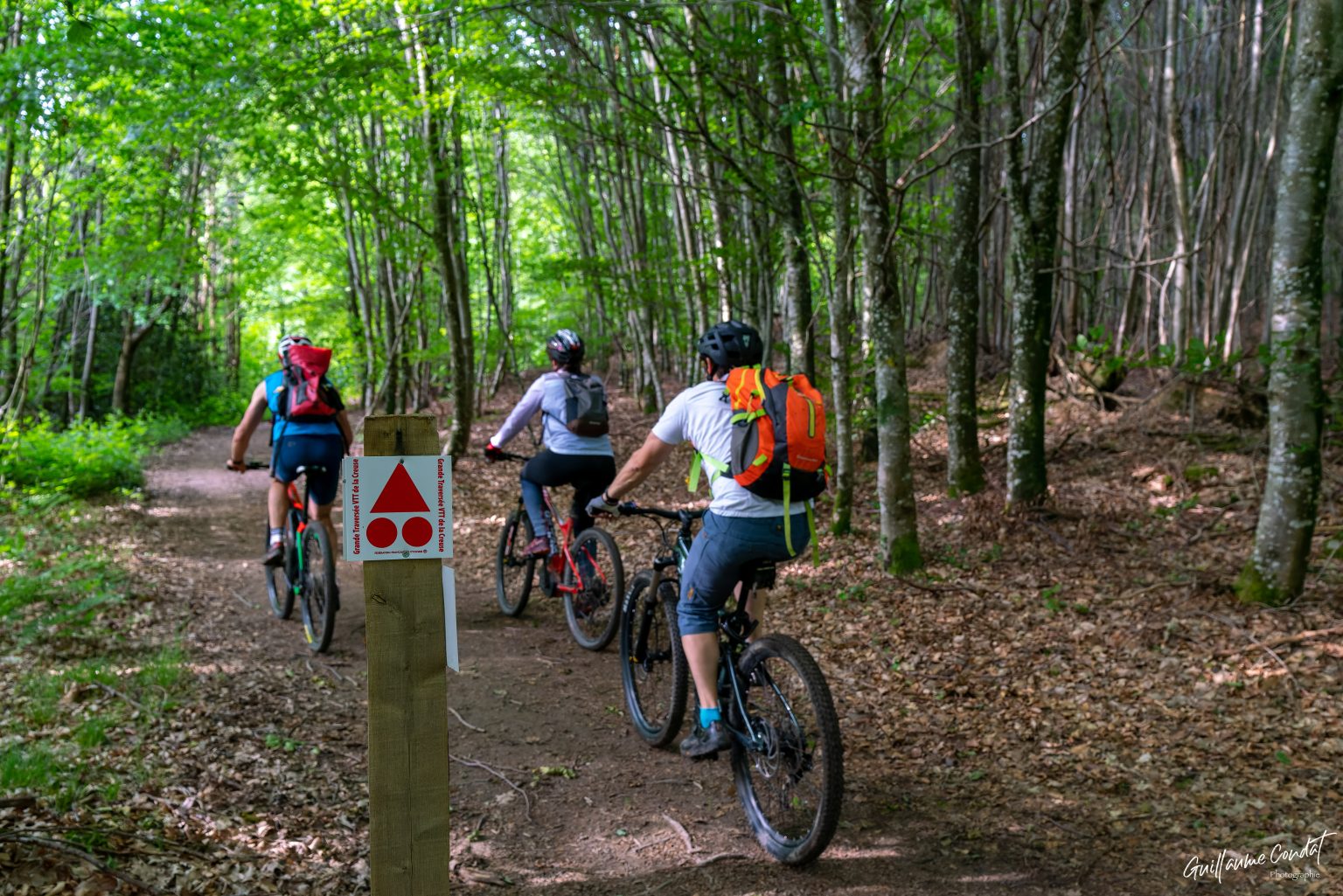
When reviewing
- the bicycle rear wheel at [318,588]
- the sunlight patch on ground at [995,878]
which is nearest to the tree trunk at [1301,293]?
the sunlight patch on ground at [995,878]

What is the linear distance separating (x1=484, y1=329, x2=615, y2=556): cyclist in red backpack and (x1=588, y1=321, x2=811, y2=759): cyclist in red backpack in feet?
7.79

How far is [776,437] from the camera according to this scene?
381 cm

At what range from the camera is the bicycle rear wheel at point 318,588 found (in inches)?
238

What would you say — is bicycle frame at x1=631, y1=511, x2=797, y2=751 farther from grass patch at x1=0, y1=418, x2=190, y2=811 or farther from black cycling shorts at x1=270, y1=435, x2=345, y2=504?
black cycling shorts at x1=270, y1=435, x2=345, y2=504

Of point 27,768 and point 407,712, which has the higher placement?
point 407,712

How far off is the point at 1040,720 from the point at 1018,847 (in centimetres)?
141

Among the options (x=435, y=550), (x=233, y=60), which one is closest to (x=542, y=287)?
(x=233, y=60)

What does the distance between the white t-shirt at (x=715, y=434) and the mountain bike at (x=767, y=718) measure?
35cm

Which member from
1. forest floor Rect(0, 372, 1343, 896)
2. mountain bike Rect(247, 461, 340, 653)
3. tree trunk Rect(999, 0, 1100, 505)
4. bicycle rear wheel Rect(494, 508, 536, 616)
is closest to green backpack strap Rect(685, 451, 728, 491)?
forest floor Rect(0, 372, 1343, 896)

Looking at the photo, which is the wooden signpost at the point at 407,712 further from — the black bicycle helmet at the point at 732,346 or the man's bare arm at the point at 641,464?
the black bicycle helmet at the point at 732,346

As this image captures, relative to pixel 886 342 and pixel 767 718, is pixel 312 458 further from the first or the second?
pixel 886 342

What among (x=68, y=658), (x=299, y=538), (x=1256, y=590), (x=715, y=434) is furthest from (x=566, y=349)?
(x=1256, y=590)

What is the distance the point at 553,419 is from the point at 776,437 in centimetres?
319

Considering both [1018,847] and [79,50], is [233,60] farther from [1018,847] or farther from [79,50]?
[1018,847]
